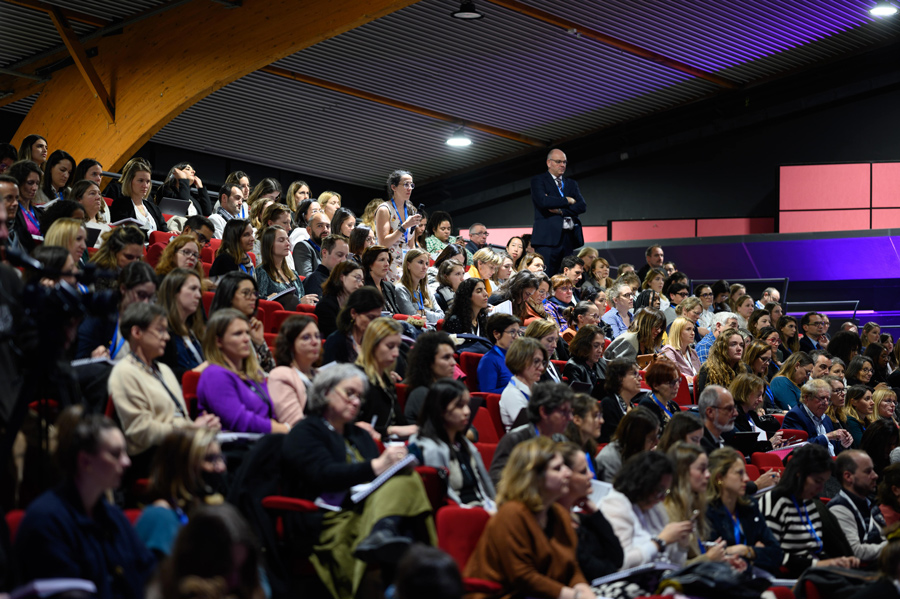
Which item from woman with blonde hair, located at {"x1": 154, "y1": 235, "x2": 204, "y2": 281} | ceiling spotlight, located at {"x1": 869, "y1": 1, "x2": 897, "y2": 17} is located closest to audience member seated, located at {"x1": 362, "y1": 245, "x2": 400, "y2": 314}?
woman with blonde hair, located at {"x1": 154, "y1": 235, "x2": 204, "y2": 281}

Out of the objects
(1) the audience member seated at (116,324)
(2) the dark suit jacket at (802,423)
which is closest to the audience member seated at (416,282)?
(2) the dark suit jacket at (802,423)

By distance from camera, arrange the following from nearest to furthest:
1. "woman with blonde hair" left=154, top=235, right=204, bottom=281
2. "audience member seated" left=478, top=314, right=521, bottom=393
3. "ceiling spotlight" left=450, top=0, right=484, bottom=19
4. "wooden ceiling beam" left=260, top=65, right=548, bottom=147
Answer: "woman with blonde hair" left=154, top=235, right=204, bottom=281
"audience member seated" left=478, top=314, right=521, bottom=393
"ceiling spotlight" left=450, top=0, right=484, bottom=19
"wooden ceiling beam" left=260, top=65, right=548, bottom=147

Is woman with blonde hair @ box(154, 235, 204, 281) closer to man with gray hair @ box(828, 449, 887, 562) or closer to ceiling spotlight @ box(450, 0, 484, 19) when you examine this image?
man with gray hair @ box(828, 449, 887, 562)

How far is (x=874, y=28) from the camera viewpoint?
10.9m

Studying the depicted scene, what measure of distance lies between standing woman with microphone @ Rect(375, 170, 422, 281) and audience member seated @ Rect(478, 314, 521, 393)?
1.57 metres

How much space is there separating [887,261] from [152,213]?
7.85 metres

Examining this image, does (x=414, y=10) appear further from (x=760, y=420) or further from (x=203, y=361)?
(x=203, y=361)

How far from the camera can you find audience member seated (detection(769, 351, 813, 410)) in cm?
627

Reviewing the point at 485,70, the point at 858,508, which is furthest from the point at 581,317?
the point at 485,70

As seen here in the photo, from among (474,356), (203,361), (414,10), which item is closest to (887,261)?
(414,10)

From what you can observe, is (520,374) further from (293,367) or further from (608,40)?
(608,40)

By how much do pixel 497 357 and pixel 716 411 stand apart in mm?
1103

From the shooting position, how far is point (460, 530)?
280 cm

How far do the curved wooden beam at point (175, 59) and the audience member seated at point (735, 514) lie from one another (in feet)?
15.8
